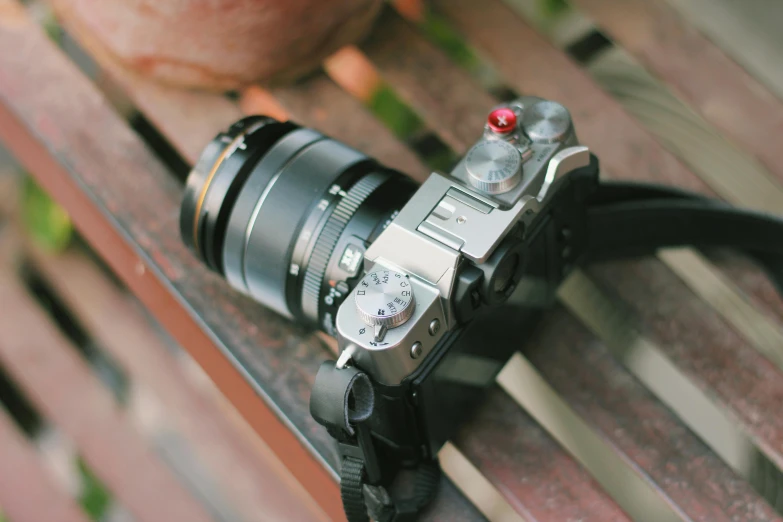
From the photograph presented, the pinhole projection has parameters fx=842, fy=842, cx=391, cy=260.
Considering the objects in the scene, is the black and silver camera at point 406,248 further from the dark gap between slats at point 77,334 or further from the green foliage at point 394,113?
the dark gap between slats at point 77,334

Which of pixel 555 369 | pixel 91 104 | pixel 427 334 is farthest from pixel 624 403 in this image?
pixel 91 104

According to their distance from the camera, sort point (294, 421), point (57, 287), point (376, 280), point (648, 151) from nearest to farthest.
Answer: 1. point (376, 280)
2. point (294, 421)
3. point (648, 151)
4. point (57, 287)

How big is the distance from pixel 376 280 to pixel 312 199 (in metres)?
0.11

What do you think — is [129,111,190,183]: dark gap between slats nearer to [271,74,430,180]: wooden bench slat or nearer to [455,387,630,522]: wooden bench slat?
[271,74,430,180]: wooden bench slat

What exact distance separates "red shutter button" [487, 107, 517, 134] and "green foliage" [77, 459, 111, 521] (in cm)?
59

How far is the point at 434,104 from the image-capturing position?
31.0 inches

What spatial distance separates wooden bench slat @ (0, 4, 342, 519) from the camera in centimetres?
68

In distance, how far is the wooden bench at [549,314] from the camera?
65 centimetres

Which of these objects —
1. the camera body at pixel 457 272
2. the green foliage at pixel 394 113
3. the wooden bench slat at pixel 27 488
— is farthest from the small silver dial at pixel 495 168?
the wooden bench slat at pixel 27 488

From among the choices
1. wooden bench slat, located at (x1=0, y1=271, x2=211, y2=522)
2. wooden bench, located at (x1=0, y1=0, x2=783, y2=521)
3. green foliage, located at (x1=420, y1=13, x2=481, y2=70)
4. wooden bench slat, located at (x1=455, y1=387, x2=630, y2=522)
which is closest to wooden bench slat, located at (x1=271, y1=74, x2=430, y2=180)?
wooden bench, located at (x1=0, y1=0, x2=783, y2=521)

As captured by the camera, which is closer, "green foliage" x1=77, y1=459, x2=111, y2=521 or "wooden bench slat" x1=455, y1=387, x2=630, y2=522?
"wooden bench slat" x1=455, y1=387, x2=630, y2=522

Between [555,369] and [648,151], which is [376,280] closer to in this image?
[555,369]

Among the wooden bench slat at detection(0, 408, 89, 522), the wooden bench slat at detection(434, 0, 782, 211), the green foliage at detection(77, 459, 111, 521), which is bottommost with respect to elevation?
the green foliage at detection(77, 459, 111, 521)

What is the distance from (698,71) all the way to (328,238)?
1.38 ft
